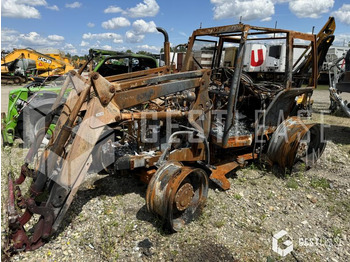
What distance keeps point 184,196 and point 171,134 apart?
108cm

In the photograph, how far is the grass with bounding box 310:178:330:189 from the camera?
4.54 m

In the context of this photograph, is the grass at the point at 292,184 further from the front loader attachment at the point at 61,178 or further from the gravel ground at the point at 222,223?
the front loader attachment at the point at 61,178

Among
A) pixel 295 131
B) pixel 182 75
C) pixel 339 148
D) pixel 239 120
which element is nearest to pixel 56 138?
pixel 182 75

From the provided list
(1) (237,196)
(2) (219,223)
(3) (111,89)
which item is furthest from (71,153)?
(1) (237,196)

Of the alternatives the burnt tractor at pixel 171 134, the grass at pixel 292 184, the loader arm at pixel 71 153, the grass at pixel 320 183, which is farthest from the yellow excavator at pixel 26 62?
the grass at pixel 320 183

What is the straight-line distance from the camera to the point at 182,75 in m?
3.74

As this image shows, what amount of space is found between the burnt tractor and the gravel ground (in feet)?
0.78

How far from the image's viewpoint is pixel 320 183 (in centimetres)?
460

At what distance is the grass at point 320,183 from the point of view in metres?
4.54

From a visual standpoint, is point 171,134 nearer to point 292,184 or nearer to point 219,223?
point 219,223

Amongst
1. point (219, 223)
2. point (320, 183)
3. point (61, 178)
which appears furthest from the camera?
point (320, 183)

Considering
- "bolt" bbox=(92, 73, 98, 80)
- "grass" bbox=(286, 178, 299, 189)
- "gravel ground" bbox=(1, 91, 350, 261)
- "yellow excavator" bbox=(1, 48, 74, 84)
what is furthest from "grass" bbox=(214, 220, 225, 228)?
"yellow excavator" bbox=(1, 48, 74, 84)

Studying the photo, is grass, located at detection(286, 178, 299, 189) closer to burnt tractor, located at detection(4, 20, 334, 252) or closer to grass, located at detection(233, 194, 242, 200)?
burnt tractor, located at detection(4, 20, 334, 252)

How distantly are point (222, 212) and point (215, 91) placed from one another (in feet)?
6.81
